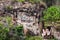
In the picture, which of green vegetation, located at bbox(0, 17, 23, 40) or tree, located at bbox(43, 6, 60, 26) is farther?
tree, located at bbox(43, 6, 60, 26)

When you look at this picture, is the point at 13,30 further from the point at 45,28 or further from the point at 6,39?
the point at 45,28

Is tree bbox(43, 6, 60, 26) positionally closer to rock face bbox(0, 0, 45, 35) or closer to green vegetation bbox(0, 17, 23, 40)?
rock face bbox(0, 0, 45, 35)

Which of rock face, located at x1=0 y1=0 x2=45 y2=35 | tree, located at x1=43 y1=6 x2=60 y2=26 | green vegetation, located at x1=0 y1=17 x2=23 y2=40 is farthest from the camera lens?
tree, located at x1=43 y1=6 x2=60 y2=26

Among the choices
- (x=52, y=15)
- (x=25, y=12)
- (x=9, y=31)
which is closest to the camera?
(x=9, y=31)

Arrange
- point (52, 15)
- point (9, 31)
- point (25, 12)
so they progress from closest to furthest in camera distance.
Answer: point (9, 31), point (25, 12), point (52, 15)

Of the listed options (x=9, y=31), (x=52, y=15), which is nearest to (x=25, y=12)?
(x=52, y=15)

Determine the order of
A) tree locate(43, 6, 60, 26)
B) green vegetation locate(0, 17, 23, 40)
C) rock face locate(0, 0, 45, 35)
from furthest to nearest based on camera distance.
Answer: tree locate(43, 6, 60, 26), rock face locate(0, 0, 45, 35), green vegetation locate(0, 17, 23, 40)

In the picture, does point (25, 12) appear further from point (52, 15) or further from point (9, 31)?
point (9, 31)

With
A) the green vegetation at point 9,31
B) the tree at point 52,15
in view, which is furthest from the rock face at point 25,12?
the green vegetation at point 9,31

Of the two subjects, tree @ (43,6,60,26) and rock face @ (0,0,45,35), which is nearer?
rock face @ (0,0,45,35)

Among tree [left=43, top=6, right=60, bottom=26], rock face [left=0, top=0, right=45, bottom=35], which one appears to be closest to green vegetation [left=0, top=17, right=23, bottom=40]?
rock face [left=0, top=0, right=45, bottom=35]

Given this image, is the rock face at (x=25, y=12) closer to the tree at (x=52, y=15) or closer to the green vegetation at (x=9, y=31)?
the tree at (x=52, y=15)
